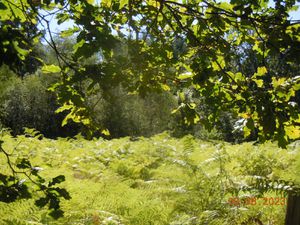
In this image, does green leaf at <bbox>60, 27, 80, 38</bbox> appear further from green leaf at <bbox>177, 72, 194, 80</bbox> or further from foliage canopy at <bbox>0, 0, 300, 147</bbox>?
green leaf at <bbox>177, 72, 194, 80</bbox>

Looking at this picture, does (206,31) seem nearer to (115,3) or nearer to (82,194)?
(115,3)

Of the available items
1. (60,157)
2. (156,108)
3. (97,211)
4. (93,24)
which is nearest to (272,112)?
(93,24)

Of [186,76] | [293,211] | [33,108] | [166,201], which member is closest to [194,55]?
[186,76]

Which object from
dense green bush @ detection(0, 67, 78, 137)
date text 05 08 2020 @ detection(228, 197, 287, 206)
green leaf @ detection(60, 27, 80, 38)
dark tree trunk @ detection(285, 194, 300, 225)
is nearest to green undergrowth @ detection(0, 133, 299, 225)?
date text 05 08 2020 @ detection(228, 197, 287, 206)

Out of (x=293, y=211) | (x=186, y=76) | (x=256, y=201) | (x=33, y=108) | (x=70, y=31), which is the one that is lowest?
(x=256, y=201)

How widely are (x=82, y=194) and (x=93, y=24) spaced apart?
9.73 feet

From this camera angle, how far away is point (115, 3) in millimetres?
2113

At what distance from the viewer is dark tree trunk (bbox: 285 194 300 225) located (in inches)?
134

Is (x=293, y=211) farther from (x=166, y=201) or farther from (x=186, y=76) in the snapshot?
(x=186, y=76)

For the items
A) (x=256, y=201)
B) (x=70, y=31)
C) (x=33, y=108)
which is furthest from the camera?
(x=33, y=108)

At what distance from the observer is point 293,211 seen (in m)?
3.43

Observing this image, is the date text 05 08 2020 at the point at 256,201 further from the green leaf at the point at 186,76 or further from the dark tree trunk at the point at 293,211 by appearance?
the green leaf at the point at 186,76

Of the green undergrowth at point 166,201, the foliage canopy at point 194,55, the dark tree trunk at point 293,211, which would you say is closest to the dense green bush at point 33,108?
the green undergrowth at point 166,201

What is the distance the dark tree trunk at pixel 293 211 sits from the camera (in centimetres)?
339
